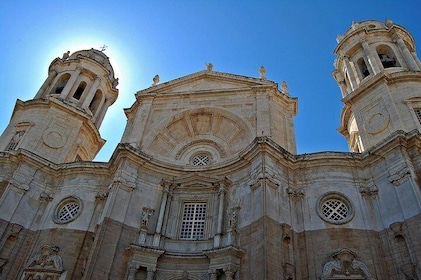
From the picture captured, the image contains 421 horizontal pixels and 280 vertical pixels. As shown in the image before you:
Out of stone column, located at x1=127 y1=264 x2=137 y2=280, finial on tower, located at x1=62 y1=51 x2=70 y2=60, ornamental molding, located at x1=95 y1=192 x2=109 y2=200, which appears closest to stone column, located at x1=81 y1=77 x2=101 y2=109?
finial on tower, located at x1=62 y1=51 x2=70 y2=60

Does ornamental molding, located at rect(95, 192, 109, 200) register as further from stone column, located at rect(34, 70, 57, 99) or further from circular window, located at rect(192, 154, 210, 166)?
stone column, located at rect(34, 70, 57, 99)

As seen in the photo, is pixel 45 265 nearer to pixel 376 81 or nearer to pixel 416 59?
pixel 376 81

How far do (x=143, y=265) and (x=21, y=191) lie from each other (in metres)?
9.03

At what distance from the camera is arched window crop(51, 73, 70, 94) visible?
3152 cm

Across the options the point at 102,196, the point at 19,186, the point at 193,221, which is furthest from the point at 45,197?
the point at 193,221

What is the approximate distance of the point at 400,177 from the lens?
1861 centimetres

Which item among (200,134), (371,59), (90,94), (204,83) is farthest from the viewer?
(90,94)

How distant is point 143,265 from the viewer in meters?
18.4

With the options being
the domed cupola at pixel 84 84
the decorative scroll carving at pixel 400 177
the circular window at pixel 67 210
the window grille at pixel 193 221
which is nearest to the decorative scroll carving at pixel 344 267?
the decorative scroll carving at pixel 400 177

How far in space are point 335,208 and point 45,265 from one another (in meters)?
15.1

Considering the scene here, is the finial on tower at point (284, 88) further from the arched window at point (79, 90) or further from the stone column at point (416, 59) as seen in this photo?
the arched window at point (79, 90)

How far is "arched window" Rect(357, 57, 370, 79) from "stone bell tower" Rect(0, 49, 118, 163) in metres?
20.7

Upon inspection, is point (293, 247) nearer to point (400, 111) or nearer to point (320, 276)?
point (320, 276)

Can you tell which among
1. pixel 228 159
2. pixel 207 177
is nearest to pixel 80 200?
pixel 207 177
